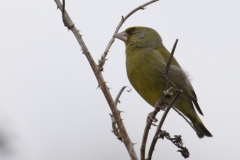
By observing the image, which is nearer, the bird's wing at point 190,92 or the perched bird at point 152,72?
the perched bird at point 152,72

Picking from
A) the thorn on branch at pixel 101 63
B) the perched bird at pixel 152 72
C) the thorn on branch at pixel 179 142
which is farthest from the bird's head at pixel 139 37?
the thorn on branch at pixel 179 142

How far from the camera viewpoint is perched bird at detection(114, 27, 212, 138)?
4180 millimetres

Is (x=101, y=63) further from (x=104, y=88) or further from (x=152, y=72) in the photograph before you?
(x=152, y=72)

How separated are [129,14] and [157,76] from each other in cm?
186

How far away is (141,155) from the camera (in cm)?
166

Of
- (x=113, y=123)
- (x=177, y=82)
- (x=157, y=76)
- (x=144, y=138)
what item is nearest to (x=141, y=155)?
(x=144, y=138)

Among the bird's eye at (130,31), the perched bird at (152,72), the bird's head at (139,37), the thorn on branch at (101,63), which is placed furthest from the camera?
the bird's eye at (130,31)

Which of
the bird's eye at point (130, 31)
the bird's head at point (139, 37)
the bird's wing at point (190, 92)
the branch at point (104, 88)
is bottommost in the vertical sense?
the bird's wing at point (190, 92)

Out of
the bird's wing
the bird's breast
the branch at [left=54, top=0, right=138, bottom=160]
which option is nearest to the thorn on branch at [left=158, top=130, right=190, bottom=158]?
the branch at [left=54, top=0, right=138, bottom=160]

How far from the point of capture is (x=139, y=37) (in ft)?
16.4

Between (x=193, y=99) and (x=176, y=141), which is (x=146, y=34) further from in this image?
(x=176, y=141)

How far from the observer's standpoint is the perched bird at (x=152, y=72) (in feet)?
13.7

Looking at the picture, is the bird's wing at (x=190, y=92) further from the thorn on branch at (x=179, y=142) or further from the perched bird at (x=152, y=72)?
the thorn on branch at (x=179, y=142)

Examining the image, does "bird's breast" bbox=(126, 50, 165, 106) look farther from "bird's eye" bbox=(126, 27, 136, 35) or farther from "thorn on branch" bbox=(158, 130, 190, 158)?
"thorn on branch" bbox=(158, 130, 190, 158)
